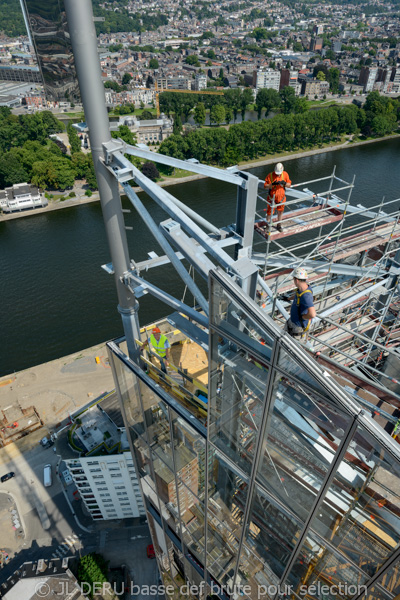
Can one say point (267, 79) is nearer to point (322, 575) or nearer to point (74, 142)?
point (74, 142)

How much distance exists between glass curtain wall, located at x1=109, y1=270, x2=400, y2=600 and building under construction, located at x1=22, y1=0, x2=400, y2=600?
0.07ft

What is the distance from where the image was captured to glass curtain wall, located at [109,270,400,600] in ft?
13.5

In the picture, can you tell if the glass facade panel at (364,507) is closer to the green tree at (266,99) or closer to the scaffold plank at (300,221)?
the scaffold plank at (300,221)

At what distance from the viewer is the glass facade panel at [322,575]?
5.15 meters

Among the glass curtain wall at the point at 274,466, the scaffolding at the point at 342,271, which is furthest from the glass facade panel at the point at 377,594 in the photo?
the scaffolding at the point at 342,271

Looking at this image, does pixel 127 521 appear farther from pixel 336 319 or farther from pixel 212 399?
pixel 212 399

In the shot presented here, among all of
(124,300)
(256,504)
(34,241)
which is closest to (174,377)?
(124,300)

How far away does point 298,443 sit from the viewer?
4.82 m

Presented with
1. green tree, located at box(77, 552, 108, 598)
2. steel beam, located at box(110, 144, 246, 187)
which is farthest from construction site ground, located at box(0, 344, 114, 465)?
steel beam, located at box(110, 144, 246, 187)

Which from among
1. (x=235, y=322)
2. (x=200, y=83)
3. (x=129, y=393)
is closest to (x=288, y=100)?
(x=200, y=83)

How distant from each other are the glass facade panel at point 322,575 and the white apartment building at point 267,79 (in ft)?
358

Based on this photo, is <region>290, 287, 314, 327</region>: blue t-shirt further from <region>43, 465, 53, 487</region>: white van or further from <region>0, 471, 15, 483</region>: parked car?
<region>0, 471, 15, 483</region>: parked car

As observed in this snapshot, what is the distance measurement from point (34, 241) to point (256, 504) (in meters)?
41.4

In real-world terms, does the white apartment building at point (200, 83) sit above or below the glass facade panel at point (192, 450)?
below
